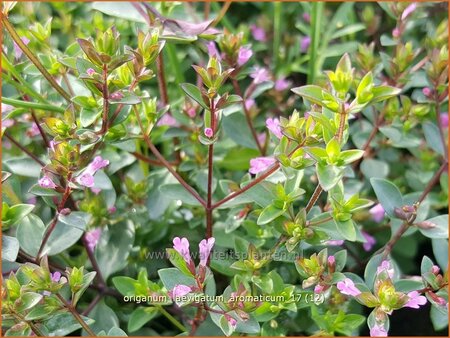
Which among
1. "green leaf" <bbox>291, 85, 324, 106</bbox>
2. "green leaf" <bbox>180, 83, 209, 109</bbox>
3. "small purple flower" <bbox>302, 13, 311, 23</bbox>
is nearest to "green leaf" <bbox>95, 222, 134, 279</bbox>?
"green leaf" <bbox>180, 83, 209, 109</bbox>

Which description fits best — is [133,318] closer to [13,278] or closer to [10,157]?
[13,278]

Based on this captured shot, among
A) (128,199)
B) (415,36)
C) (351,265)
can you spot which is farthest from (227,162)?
(415,36)

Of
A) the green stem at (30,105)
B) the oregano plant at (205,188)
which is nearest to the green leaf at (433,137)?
the oregano plant at (205,188)

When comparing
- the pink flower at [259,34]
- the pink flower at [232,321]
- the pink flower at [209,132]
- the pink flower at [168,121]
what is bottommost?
the pink flower at [232,321]

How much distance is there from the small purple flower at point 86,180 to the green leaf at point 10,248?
153mm

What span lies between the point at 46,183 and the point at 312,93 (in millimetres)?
471

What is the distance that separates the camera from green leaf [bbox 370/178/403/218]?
1.17m

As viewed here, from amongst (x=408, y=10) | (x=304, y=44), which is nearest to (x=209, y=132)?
(x=408, y=10)

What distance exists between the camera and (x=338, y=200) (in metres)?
1.07

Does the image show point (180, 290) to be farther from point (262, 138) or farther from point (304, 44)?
point (304, 44)

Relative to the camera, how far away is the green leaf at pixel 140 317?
1176 millimetres

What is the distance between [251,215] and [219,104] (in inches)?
9.7

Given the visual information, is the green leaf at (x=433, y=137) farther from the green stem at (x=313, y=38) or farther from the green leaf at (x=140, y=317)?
the green leaf at (x=140, y=317)

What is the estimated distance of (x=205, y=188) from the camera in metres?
1.28
